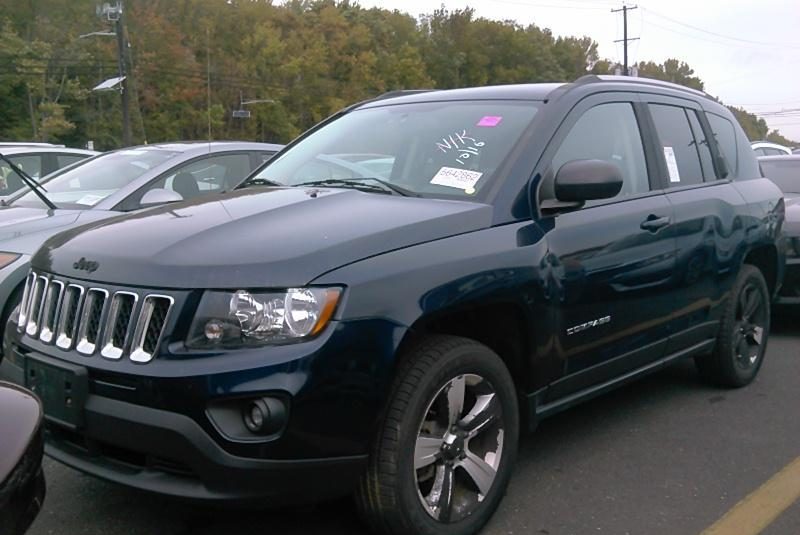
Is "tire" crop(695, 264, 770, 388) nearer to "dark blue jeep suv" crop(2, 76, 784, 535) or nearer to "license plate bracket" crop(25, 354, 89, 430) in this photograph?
"dark blue jeep suv" crop(2, 76, 784, 535)

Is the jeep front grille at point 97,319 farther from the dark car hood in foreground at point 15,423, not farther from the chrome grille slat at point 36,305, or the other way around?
the dark car hood in foreground at point 15,423

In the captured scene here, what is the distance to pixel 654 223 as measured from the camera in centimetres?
422

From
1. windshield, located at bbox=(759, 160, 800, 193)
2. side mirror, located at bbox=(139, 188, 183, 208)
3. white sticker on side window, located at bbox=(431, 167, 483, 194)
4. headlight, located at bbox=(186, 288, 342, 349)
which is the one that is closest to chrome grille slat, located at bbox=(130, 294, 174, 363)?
headlight, located at bbox=(186, 288, 342, 349)

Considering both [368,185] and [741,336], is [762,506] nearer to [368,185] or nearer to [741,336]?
[741,336]

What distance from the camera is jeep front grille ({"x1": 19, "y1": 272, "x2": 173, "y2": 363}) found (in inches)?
110

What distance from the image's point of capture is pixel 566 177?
358 centimetres

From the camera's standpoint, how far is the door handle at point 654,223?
4.16 meters

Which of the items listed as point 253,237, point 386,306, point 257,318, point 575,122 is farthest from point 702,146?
point 257,318

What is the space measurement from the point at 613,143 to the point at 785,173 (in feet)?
17.4

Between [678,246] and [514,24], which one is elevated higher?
[514,24]

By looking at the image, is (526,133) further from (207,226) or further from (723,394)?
(723,394)

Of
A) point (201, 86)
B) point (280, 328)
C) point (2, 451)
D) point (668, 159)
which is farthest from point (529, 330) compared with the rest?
A: point (201, 86)

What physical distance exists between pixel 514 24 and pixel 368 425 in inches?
3725

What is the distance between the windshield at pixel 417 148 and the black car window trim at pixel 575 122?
154 millimetres
